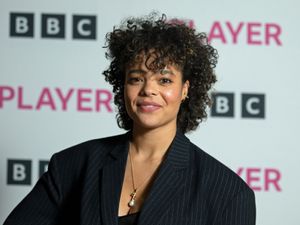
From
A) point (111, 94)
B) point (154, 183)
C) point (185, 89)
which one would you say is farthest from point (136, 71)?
point (111, 94)

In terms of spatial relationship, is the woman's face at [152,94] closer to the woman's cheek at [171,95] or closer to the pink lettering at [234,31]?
the woman's cheek at [171,95]

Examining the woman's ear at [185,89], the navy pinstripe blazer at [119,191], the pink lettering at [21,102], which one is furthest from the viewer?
the pink lettering at [21,102]

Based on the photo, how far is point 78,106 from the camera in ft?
6.98

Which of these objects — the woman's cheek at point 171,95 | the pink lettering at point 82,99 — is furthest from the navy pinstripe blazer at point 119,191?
the pink lettering at point 82,99

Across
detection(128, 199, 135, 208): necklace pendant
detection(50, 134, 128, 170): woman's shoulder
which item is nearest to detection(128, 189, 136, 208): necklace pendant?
detection(128, 199, 135, 208): necklace pendant

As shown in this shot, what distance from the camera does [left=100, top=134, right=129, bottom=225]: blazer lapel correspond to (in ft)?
4.17

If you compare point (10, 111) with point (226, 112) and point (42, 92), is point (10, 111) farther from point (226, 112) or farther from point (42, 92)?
point (226, 112)

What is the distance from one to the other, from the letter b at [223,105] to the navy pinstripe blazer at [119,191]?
774 millimetres

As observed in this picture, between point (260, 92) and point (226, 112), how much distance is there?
0.46 ft

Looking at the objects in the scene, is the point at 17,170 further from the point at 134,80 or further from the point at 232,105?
the point at 134,80

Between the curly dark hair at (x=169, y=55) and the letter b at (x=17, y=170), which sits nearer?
the curly dark hair at (x=169, y=55)

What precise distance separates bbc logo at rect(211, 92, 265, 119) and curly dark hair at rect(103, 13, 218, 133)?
0.64 metres

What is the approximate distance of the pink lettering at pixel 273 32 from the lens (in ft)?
7.02

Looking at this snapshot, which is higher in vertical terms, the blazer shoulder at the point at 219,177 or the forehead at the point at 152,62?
the forehead at the point at 152,62
